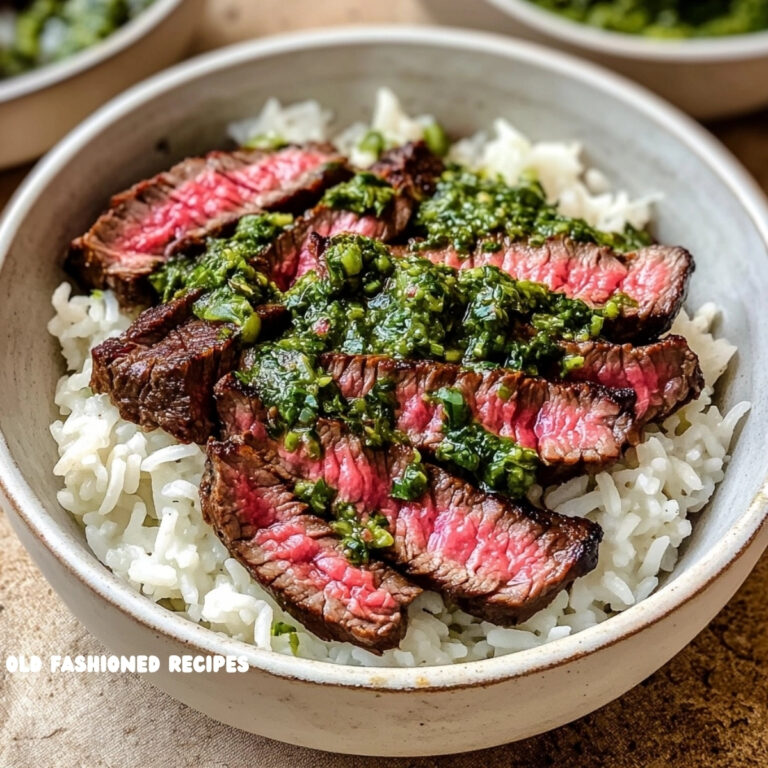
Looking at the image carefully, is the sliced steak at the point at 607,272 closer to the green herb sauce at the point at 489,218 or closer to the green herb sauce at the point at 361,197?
the green herb sauce at the point at 489,218

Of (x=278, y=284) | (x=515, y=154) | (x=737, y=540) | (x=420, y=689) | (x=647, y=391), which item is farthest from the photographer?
(x=515, y=154)

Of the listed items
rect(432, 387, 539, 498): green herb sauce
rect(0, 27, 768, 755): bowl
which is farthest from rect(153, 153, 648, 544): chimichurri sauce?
rect(0, 27, 768, 755): bowl

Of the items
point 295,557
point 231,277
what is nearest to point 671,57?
point 231,277

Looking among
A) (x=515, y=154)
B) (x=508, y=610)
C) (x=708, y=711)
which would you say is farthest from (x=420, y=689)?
(x=515, y=154)

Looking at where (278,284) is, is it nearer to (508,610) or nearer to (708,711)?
(508,610)

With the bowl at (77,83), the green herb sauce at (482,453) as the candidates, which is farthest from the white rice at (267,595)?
the bowl at (77,83)

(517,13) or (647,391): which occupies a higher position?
(517,13)

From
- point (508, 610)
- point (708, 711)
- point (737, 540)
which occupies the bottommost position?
point (708, 711)

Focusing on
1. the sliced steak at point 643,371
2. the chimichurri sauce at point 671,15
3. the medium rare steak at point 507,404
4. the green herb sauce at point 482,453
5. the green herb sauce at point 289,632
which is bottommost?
the green herb sauce at point 289,632
